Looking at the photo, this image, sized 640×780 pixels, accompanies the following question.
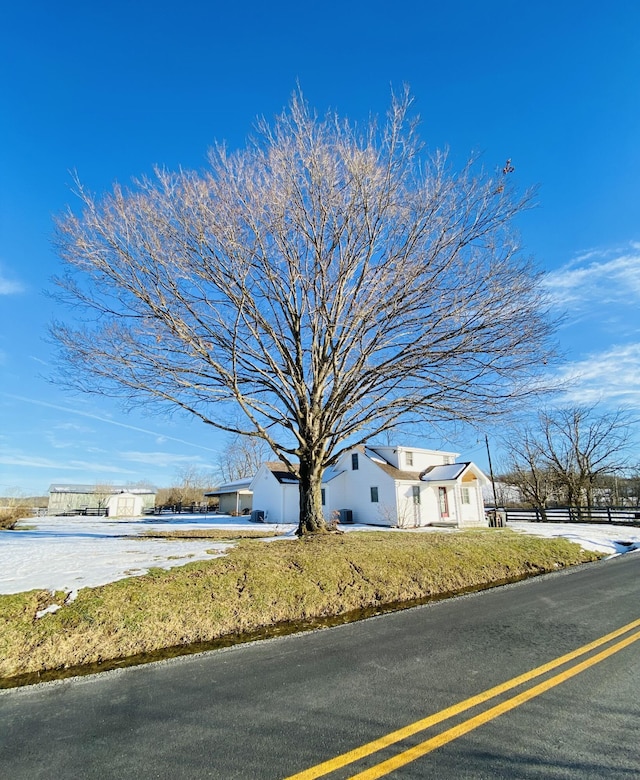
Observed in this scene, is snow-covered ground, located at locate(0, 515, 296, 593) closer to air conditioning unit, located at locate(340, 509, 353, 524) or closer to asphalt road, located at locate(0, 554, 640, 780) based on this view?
asphalt road, located at locate(0, 554, 640, 780)

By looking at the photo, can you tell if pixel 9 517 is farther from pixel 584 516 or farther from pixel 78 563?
pixel 584 516

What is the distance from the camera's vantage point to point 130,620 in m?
5.39

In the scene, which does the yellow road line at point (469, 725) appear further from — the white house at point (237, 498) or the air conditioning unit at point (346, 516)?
the white house at point (237, 498)

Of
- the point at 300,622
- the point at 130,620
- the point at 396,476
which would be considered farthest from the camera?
the point at 396,476

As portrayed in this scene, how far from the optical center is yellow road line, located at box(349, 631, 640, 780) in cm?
259

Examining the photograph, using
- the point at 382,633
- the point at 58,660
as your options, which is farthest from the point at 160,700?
the point at 382,633

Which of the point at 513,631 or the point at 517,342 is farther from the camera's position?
the point at 517,342

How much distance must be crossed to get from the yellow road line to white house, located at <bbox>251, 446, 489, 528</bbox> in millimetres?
20762

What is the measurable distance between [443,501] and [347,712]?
26.1 metres

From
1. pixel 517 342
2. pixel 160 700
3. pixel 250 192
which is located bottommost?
pixel 160 700

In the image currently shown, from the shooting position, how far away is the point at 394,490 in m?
25.5

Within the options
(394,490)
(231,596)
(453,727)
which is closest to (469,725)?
(453,727)

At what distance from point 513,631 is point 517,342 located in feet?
22.6

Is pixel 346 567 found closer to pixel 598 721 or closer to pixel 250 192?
pixel 598 721
